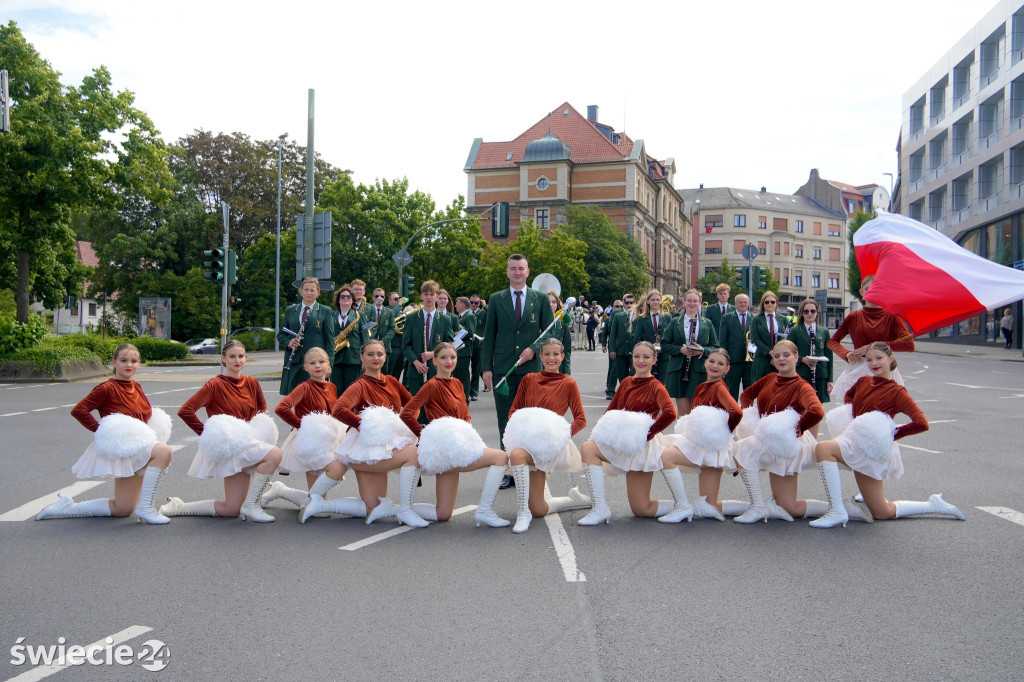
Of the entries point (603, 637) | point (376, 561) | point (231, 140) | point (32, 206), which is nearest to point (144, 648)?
point (376, 561)

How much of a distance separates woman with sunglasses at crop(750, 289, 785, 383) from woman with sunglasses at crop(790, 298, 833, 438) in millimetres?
323

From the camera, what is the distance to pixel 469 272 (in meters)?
52.5

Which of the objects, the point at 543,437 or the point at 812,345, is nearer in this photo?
the point at 543,437

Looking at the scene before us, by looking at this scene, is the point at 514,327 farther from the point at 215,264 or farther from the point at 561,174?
the point at 561,174

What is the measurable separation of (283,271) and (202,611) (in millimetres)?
49265

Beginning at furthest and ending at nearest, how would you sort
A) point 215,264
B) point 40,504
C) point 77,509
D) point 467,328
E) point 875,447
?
point 215,264 < point 467,328 < point 40,504 < point 77,509 < point 875,447

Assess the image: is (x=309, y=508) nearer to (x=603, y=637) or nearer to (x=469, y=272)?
(x=603, y=637)

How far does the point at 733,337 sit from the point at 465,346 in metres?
4.33

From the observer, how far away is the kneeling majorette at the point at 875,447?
6059mm

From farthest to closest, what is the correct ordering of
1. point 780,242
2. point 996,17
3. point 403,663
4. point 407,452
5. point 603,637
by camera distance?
point 780,242, point 996,17, point 407,452, point 603,637, point 403,663

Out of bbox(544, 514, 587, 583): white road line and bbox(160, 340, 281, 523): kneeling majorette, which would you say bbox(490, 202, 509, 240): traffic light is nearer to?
bbox(160, 340, 281, 523): kneeling majorette

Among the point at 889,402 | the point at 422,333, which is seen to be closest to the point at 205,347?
the point at 422,333

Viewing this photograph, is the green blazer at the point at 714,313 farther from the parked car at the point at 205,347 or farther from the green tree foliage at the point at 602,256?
the green tree foliage at the point at 602,256

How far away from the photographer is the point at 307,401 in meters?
6.60
